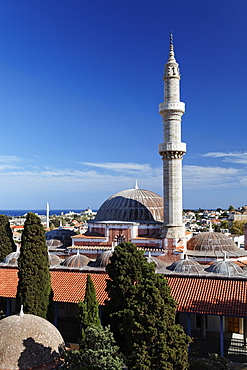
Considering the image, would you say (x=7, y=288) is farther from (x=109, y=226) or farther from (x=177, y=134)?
(x=177, y=134)

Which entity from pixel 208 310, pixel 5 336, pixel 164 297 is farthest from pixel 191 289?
pixel 5 336

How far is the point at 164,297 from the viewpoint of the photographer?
10.4m

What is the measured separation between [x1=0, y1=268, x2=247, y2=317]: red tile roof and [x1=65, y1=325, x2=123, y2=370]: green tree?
3633 millimetres

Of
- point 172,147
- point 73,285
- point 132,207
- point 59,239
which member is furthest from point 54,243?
point 73,285

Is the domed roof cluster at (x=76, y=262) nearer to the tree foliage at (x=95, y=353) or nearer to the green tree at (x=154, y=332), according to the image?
the tree foliage at (x=95, y=353)

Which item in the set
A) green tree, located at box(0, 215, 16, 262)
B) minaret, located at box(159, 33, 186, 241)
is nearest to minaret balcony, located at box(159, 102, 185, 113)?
minaret, located at box(159, 33, 186, 241)

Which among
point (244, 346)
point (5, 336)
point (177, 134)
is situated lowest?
point (244, 346)

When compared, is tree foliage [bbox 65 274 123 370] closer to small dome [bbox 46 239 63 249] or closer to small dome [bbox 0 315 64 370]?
small dome [bbox 0 315 64 370]

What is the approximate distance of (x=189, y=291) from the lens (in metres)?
15.2

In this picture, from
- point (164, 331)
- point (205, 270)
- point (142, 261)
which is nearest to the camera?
point (164, 331)

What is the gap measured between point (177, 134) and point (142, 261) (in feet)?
43.5

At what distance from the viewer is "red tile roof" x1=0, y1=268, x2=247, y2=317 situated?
13.9 m

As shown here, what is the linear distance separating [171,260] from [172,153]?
7057mm

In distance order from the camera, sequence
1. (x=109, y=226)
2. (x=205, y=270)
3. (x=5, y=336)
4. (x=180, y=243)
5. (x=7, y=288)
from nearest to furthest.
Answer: (x=5, y=336) < (x=7, y=288) < (x=205, y=270) < (x=180, y=243) < (x=109, y=226)
